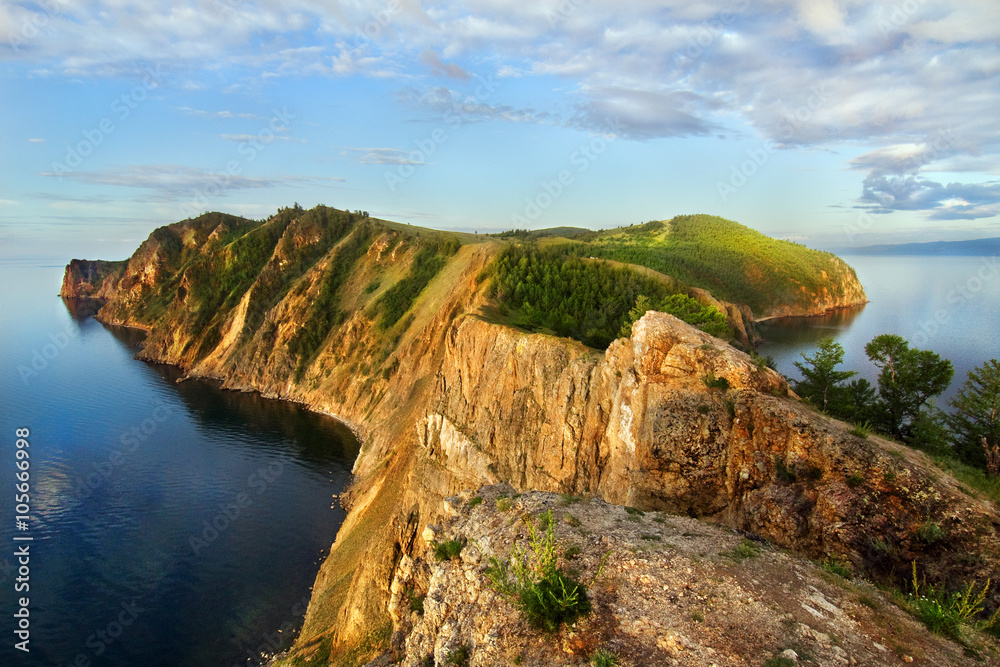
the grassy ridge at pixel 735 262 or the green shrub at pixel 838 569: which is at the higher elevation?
the grassy ridge at pixel 735 262

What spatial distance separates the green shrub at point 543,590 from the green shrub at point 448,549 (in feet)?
6.54

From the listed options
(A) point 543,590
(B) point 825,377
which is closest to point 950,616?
(A) point 543,590

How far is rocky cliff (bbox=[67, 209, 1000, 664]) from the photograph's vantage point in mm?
12734

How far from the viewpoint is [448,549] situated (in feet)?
40.9

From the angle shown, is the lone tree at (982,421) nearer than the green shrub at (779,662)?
No

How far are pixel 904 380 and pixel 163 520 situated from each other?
176ft

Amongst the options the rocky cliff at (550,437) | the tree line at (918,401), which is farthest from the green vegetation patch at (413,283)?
the tree line at (918,401)

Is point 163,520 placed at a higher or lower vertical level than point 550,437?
lower

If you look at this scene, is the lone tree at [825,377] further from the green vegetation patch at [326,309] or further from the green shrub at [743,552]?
the green vegetation patch at [326,309]

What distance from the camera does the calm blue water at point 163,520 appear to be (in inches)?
1102

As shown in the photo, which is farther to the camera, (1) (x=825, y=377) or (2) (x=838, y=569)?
(1) (x=825, y=377)

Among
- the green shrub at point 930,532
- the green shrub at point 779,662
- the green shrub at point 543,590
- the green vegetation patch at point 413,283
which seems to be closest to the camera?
the green shrub at point 779,662

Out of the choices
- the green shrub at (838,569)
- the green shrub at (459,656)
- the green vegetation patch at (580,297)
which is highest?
the green vegetation patch at (580,297)

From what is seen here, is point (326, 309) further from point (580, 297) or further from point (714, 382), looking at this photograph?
point (714, 382)
